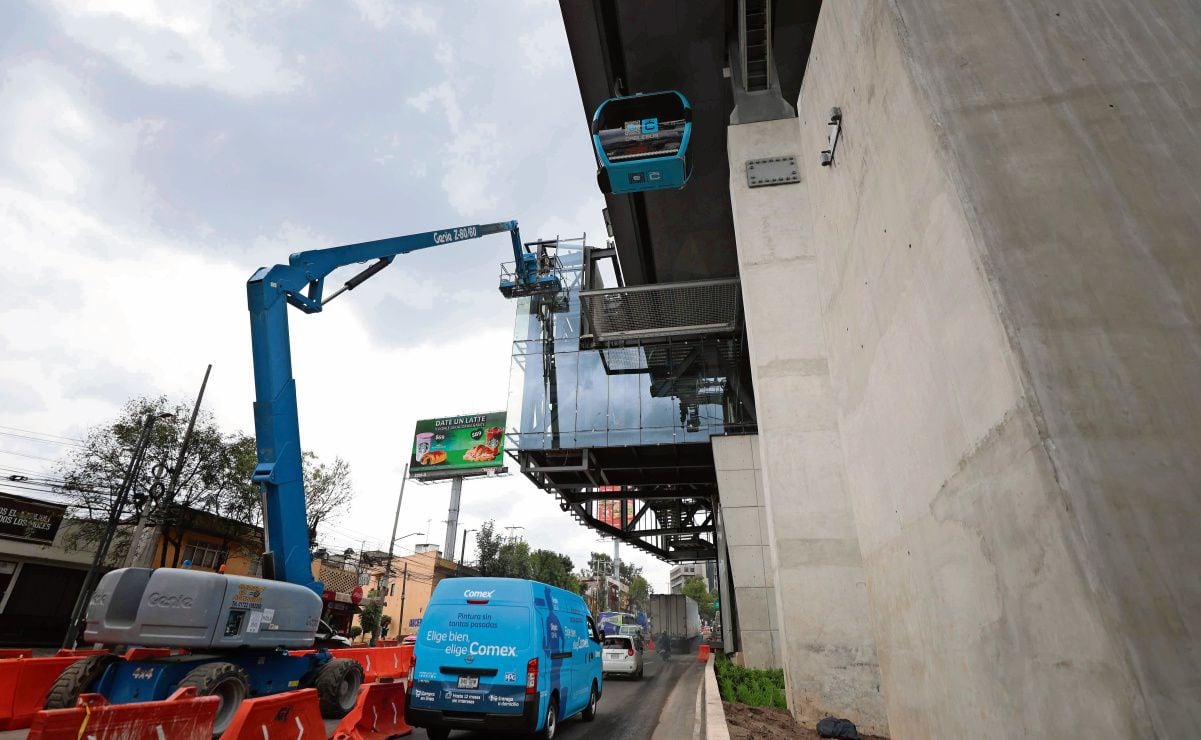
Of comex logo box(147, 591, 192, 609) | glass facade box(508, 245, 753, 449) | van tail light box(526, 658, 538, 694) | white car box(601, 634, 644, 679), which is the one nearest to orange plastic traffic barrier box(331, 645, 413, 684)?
comex logo box(147, 591, 192, 609)

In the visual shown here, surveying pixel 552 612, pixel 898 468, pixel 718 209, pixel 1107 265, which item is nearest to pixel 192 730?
pixel 552 612

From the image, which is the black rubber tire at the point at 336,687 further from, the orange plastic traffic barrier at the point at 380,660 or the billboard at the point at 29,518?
the billboard at the point at 29,518

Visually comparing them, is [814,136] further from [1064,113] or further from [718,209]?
[718,209]

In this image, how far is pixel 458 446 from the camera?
51.1 meters

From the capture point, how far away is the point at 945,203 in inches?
121

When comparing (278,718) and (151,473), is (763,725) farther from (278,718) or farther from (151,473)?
(151,473)

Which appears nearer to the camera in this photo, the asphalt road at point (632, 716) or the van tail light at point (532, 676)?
the van tail light at point (532, 676)

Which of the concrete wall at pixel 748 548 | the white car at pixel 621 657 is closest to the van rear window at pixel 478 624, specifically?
the concrete wall at pixel 748 548

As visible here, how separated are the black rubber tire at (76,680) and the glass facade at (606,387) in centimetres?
1705

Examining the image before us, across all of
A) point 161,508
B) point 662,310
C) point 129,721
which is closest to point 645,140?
point 662,310

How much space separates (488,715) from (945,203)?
23.1 feet

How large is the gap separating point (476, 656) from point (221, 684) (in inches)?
129

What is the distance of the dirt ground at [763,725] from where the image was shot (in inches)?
265

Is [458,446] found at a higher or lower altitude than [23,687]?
higher
